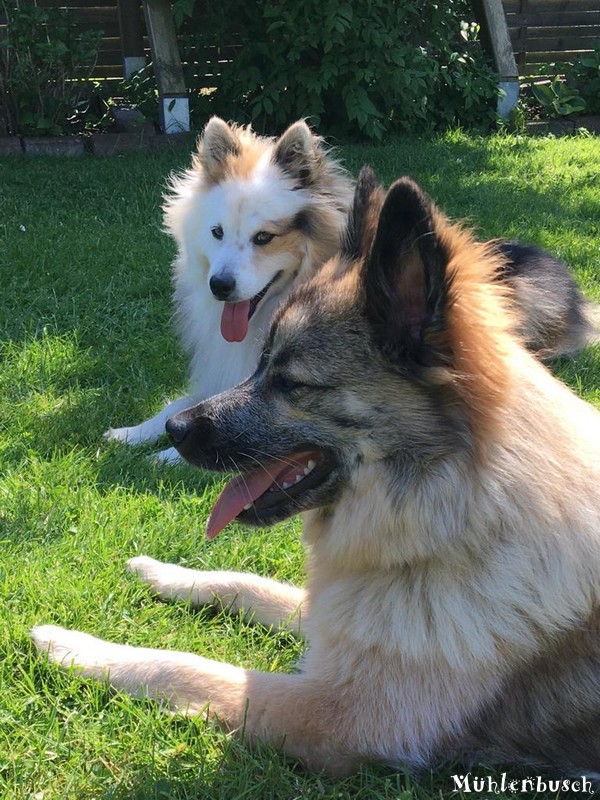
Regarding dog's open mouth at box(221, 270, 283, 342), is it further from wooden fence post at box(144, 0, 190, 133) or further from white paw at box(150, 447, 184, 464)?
wooden fence post at box(144, 0, 190, 133)

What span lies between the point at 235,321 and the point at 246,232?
1.48 feet

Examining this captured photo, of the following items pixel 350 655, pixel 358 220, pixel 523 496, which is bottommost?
pixel 350 655

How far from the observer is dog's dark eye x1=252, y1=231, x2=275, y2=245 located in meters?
3.89

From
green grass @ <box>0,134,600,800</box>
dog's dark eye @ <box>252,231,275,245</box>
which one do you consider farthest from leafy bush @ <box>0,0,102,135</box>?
dog's dark eye @ <box>252,231,275,245</box>

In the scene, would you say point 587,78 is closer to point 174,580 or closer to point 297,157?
point 297,157

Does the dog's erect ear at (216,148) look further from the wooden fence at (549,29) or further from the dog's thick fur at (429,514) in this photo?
the wooden fence at (549,29)

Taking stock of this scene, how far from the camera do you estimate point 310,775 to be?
6.56 feet

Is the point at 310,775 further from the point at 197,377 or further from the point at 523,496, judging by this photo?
the point at 197,377

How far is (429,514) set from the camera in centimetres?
189

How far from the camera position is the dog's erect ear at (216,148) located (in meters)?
4.05

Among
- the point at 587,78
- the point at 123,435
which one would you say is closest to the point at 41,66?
the point at 123,435

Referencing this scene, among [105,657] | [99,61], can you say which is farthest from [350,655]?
[99,61]

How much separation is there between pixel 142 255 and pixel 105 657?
4.17 metres

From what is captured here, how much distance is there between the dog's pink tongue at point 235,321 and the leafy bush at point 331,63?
5381 millimetres
